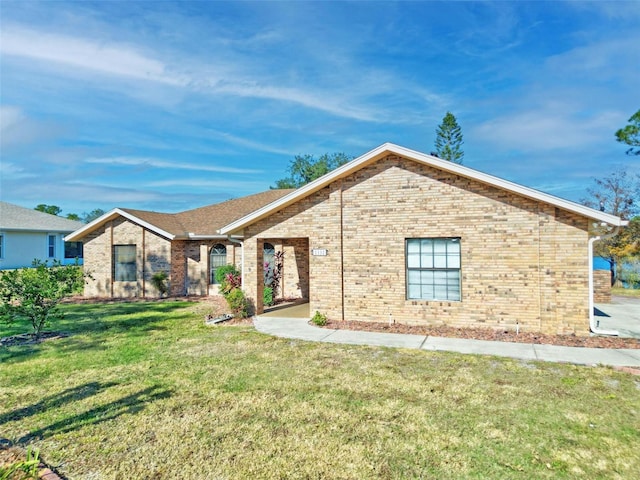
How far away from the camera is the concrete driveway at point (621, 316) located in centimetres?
1000

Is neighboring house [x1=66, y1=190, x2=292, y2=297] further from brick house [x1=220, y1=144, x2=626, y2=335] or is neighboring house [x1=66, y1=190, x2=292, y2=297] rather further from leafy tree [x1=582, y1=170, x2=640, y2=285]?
leafy tree [x1=582, y1=170, x2=640, y2=285]

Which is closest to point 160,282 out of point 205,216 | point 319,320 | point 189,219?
point 189,219

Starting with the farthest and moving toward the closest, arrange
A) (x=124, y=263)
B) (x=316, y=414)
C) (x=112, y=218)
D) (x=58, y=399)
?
(x=124, y=263) → (x=112, y=218) → (x=58, y=399) → (x=316, y=414)

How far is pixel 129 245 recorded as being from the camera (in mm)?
18609

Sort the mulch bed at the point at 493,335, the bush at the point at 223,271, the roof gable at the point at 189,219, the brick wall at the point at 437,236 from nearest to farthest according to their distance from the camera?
the mulch bed at the point at 493,335 → the brick wall at the point at 437,236 → the bush at the point at 223,271 → the roof gable at the point at 189,219

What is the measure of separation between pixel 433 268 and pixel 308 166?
44.6m

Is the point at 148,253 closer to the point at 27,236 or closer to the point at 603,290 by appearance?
the point at 27,236

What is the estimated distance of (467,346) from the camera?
28.6 feet

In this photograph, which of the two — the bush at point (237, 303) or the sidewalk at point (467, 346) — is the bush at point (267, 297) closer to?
the bush at point (237, 303)

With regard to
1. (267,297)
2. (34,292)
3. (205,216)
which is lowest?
(267,297)

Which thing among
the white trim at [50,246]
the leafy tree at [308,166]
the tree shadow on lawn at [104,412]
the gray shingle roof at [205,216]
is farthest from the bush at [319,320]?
the leafy tree at [308,166]

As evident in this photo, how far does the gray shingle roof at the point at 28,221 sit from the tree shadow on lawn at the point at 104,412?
1135 inches

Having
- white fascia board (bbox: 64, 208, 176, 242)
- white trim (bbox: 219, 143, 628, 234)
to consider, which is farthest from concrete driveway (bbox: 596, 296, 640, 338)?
white fascia board (bbox: 64, 208, 176, 242)

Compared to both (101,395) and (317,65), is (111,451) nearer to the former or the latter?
(101,395)
